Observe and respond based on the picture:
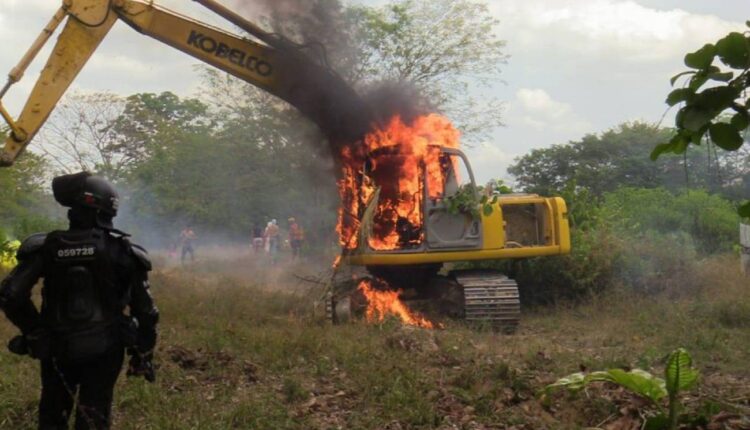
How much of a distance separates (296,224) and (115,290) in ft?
60.6

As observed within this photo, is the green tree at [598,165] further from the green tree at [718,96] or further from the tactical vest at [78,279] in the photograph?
the green tree at [718,96]

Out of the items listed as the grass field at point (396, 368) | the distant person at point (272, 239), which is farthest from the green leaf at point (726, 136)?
the distant person at point (272, 239)

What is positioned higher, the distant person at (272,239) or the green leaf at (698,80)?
the distant person at (272,239)

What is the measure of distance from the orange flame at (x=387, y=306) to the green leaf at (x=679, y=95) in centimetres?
835

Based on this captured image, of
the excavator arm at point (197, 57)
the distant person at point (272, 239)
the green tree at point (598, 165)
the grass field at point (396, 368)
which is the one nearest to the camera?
the grass field at point (396, 368)

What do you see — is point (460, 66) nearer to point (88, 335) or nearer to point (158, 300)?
point (158, 300)

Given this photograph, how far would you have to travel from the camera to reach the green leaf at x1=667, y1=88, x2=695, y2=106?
2227 millimetres

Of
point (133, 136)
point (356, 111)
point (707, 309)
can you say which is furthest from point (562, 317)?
point (133, 136)

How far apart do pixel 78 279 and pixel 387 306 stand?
7222mm

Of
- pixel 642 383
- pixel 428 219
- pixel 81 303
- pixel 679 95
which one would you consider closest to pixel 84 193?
pixel 81 303

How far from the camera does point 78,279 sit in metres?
4.04

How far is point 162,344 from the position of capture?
7.82 meters

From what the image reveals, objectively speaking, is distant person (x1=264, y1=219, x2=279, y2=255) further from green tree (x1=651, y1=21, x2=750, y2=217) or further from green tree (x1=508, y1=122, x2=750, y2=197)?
green tree (x1=651, y1=21, x2=750, y2=217)

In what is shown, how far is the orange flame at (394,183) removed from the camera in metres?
10.8
